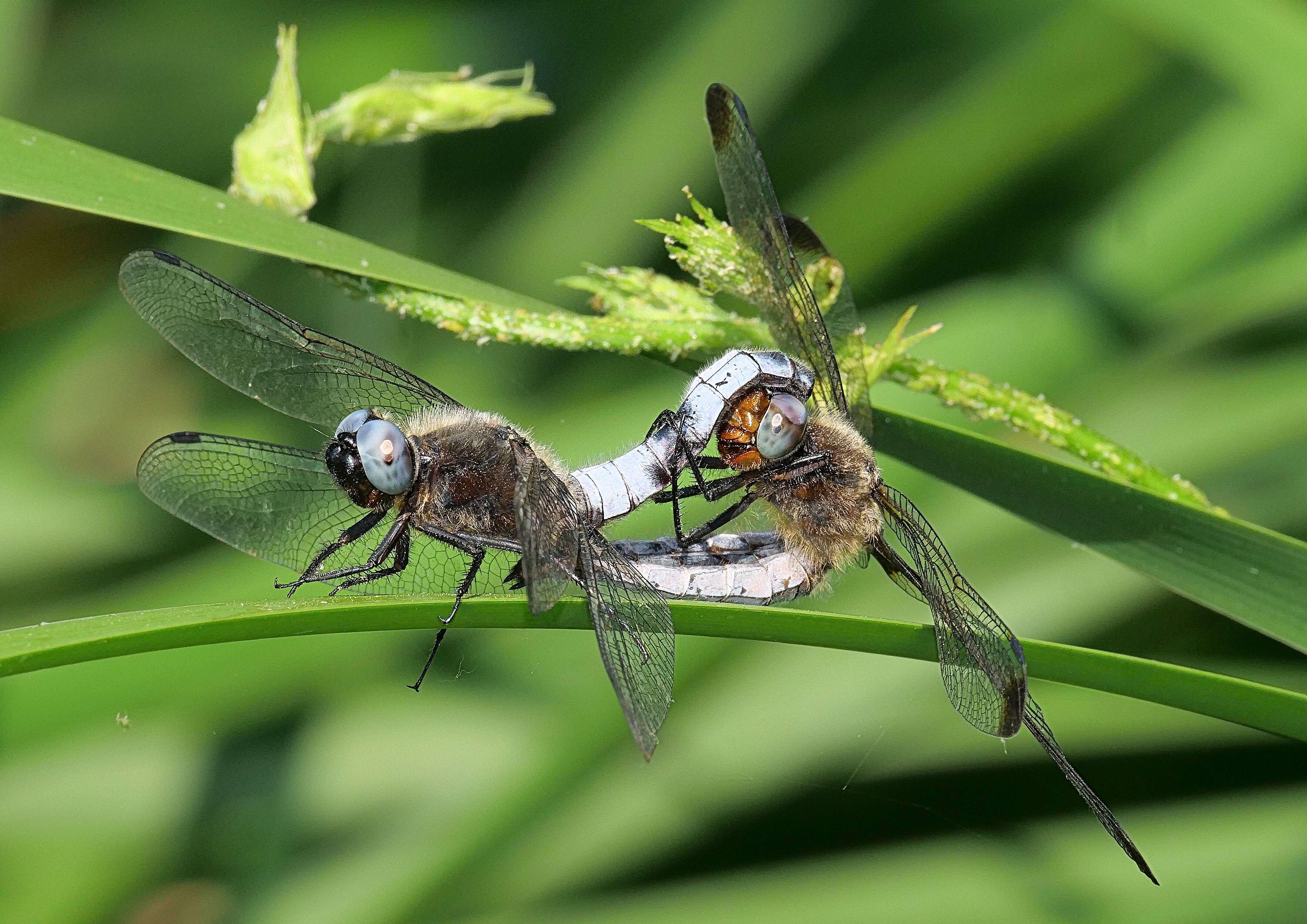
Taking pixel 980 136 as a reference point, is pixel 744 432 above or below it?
below

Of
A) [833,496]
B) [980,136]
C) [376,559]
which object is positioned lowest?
[376,559]

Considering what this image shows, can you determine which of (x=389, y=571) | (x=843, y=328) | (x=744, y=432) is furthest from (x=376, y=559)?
(x=843, y=328)

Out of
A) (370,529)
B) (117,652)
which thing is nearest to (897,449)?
(370,529)

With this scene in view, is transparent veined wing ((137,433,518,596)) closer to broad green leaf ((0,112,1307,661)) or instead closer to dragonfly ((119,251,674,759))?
dragonfly ((119,251,674,759))

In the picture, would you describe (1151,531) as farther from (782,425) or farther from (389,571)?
(389,571)

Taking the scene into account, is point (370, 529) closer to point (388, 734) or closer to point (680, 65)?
point (388, 734)

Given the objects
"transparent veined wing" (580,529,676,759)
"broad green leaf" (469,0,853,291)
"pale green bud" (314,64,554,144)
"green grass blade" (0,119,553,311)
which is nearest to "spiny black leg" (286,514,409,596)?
"transparent veined wing" (580,529,676,759)
